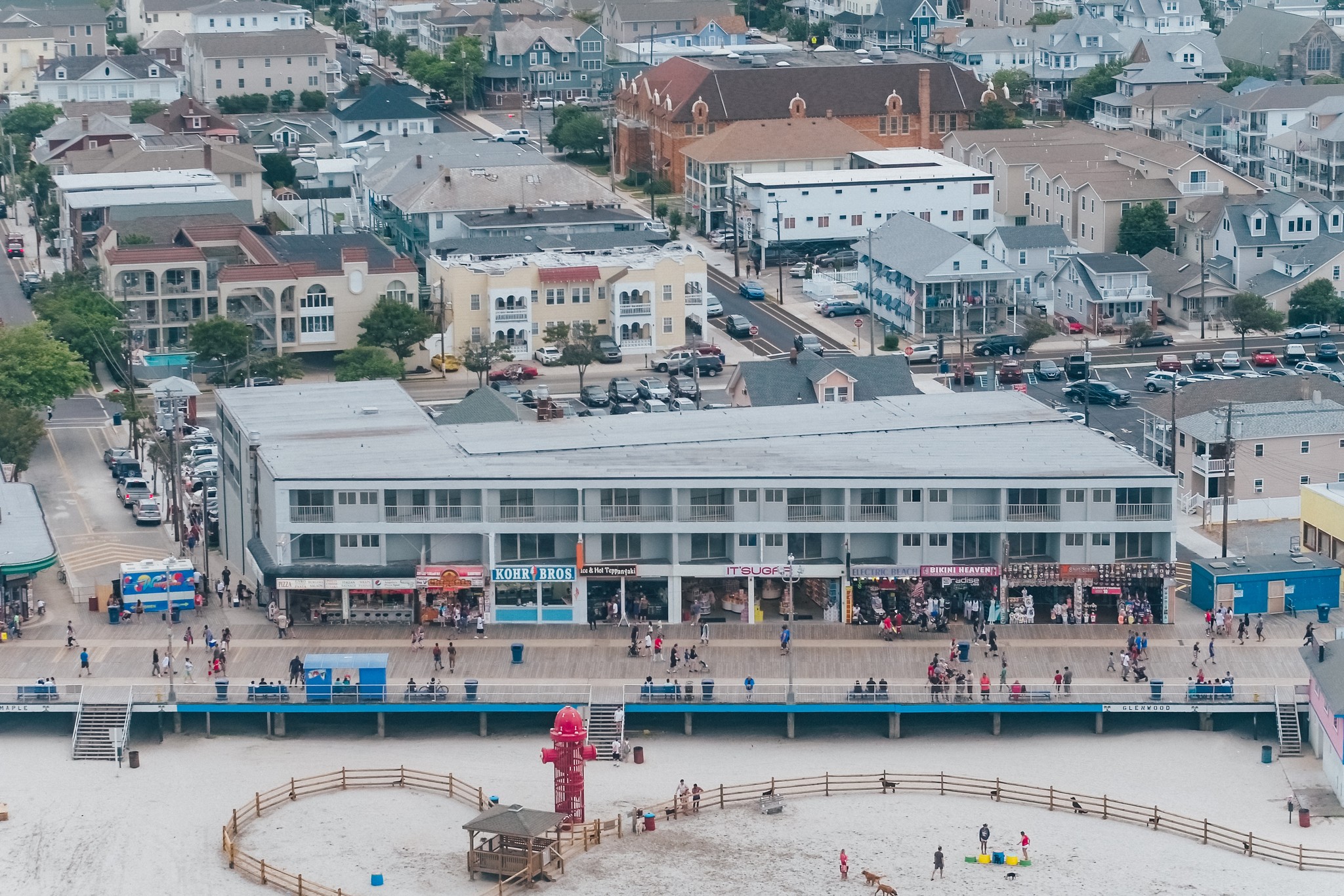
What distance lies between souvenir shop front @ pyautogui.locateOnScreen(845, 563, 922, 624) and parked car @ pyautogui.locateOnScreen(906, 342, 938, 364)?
134 feet

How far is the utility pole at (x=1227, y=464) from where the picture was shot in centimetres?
9612

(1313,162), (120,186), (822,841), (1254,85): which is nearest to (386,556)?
(822,841)

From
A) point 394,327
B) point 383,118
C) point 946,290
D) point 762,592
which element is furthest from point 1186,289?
point 383,118

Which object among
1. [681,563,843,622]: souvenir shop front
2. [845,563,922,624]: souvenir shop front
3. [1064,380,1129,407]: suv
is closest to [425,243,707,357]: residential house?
[1064,380,1129,407]: suv

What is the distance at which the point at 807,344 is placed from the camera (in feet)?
440

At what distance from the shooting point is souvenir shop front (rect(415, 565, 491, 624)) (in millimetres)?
89312

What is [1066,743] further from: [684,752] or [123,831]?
[123,831]

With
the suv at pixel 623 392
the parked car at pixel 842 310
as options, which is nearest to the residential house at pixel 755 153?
the parked car at pixel 842 310

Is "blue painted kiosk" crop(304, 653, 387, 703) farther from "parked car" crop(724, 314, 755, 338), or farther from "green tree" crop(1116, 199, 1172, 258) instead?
"green tree" crop(1116, 199, 1172, 258)

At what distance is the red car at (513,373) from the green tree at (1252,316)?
33597 millimetres

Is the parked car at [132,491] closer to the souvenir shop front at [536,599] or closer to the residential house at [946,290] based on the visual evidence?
the souvenir shop front at [536,599]

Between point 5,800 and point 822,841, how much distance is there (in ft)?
Answer: 73.9

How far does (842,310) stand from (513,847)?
72.6 m

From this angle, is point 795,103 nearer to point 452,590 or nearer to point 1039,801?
point 452,590
